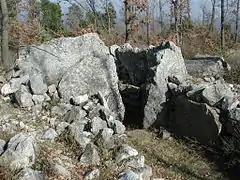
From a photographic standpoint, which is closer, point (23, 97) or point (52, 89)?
point (23, 97)

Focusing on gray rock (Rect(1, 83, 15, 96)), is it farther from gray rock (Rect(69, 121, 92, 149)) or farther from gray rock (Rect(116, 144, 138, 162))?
gray rock (Rect(116, 144, 138, 162))

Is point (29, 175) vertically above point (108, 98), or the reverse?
point (108, 98)

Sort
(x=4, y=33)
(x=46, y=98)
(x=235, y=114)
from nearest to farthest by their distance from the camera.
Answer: (x=235, y=114) → (x=46, y=98) → (x=4, y=33)

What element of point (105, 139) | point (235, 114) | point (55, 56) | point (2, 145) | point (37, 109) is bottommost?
point (105, 139)

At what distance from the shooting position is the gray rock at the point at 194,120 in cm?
750

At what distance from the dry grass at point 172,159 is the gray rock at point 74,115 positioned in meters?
1.06

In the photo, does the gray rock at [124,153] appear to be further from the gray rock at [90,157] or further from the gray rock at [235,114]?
the gray rock at [235,114]

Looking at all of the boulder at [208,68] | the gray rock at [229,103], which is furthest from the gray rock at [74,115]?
the boulder at [208,68]

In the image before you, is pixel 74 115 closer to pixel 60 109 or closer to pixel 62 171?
pixel 60 109

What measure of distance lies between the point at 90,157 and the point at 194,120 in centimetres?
270

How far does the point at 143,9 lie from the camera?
14750mm

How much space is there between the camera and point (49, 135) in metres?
6.63

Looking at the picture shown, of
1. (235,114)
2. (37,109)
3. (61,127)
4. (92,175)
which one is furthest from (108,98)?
(92,175)

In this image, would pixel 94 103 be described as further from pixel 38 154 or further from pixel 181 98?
pixel 38 154
